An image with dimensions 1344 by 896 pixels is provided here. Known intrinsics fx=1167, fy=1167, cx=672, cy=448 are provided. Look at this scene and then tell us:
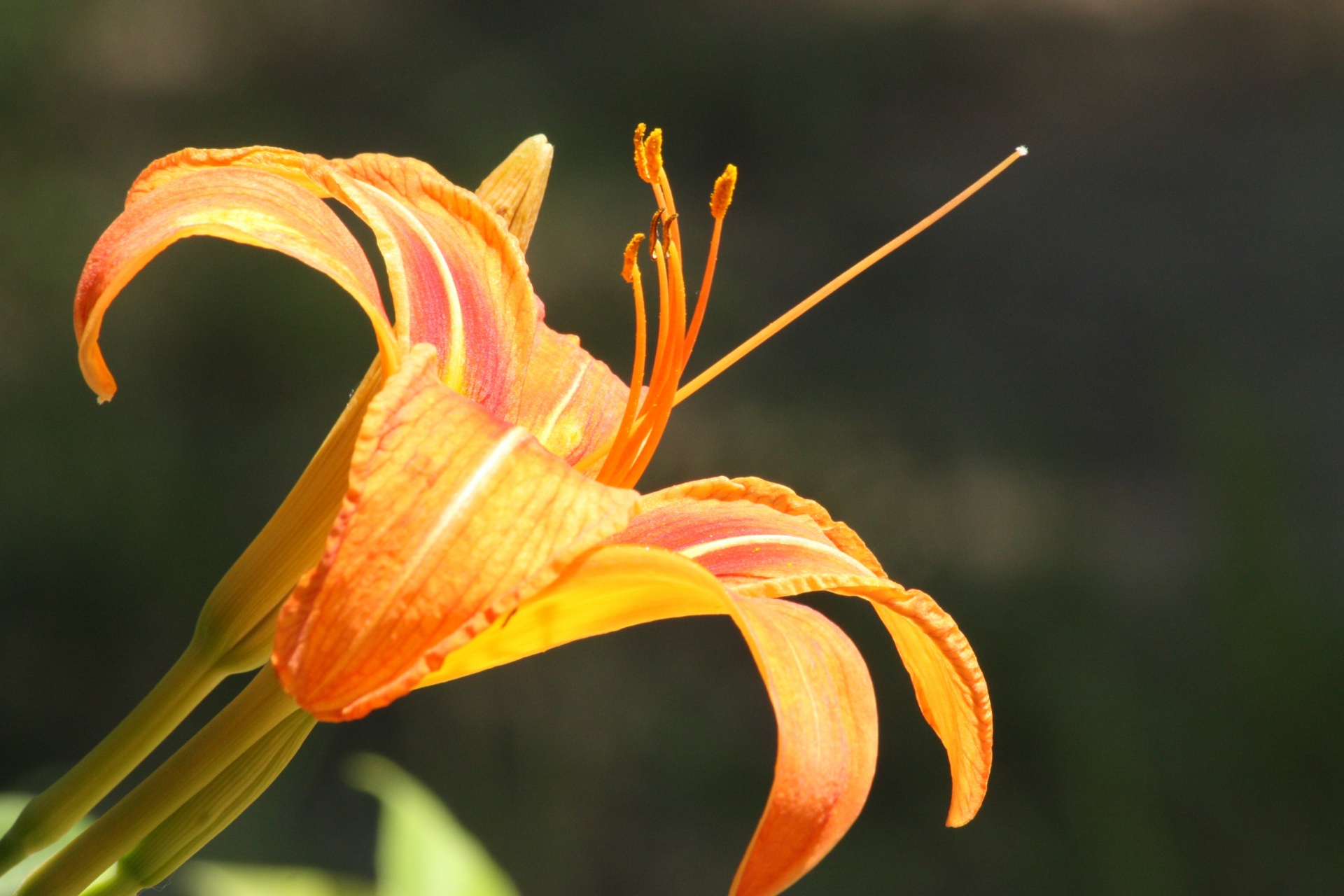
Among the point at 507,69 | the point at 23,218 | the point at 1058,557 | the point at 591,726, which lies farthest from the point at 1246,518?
the point at 23,218

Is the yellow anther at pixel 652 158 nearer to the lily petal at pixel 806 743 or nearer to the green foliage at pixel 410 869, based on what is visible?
the lily petal at pixel 806 743

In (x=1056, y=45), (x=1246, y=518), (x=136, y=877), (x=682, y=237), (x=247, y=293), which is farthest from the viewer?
(x=1056, y=45)

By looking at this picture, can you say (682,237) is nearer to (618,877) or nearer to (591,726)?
(591,726)

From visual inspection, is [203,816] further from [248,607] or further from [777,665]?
[777,665]

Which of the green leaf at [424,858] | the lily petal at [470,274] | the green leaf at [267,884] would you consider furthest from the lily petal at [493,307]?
the green leaf at [267,884]

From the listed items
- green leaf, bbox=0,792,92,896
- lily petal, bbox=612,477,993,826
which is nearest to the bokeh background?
green leaf, bbox=0,792,92,896

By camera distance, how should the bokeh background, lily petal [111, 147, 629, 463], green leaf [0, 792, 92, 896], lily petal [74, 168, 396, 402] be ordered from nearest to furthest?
1. lily petal [74, 168, 396, 402]
2. lily petal [111, 147, 629, 463]
3. green leaf [0, 792, 92, 896]
4. the bokeh background

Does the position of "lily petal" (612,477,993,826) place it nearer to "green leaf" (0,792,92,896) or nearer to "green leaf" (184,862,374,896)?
"green leaf" (0,792,92,896)
